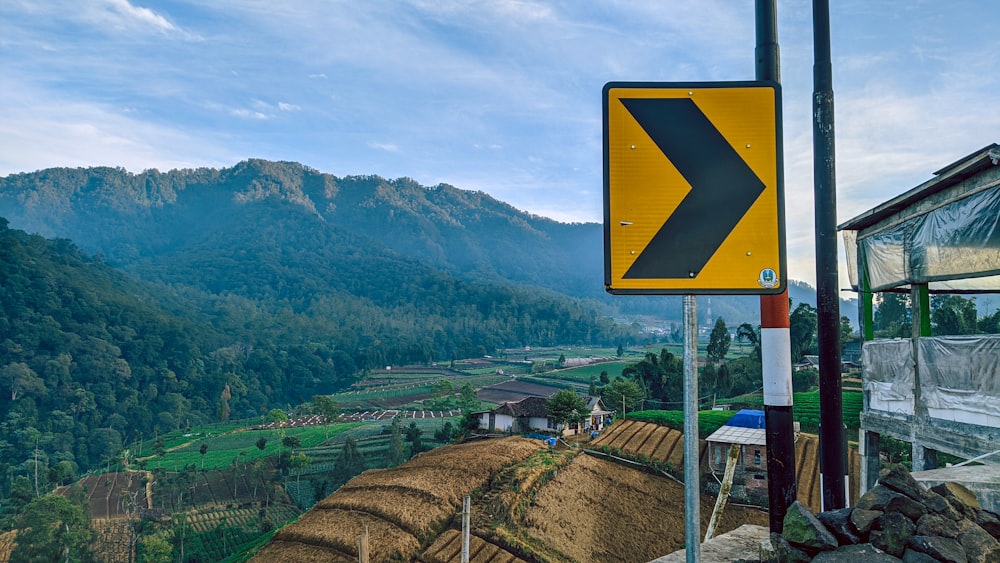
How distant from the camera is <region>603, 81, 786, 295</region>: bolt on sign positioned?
1.70 m

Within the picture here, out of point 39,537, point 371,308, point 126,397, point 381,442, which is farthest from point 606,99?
point 371,308

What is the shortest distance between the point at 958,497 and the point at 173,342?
10886cm

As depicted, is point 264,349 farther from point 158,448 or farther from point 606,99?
point 606,99

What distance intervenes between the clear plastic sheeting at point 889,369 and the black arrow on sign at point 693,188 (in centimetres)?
730

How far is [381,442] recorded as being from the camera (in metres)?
63.8

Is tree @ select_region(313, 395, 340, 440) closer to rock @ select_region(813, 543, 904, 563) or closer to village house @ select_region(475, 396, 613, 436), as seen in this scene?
village house @ select_region(475, 396, 613, 436)

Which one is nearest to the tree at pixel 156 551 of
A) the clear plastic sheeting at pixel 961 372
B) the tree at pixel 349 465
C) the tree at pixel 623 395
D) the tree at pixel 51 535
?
the tree at pixel 51 535

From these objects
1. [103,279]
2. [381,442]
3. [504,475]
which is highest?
[103,279]

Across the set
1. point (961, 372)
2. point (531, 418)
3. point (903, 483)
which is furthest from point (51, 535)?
point (903, 483)

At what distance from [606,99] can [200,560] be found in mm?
50086

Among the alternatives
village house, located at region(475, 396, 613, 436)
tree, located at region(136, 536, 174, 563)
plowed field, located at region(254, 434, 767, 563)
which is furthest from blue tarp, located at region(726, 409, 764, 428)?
tree, located at region(136, 536, 174, 563)

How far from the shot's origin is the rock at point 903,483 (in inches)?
95.7

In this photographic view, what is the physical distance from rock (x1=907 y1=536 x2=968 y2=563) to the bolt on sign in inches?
48.1

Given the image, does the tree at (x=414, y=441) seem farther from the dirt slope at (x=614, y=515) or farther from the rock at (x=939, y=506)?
the rock at (x=939, y=506)
